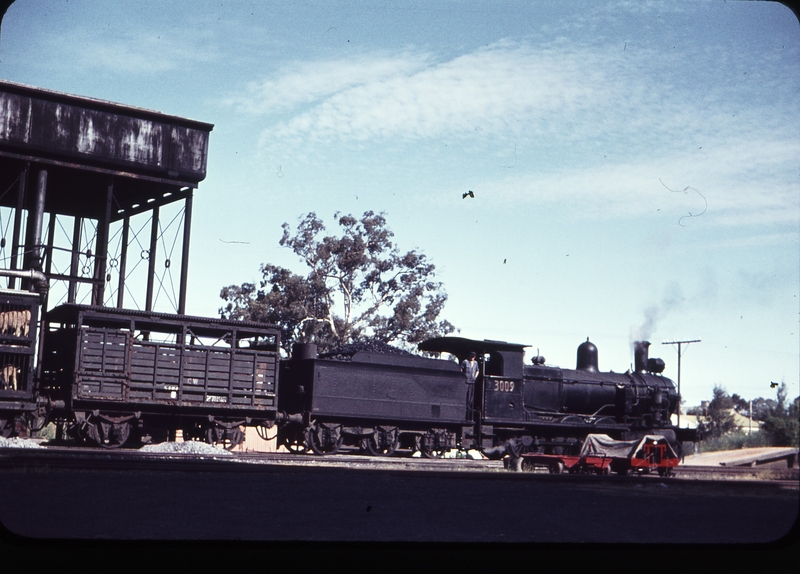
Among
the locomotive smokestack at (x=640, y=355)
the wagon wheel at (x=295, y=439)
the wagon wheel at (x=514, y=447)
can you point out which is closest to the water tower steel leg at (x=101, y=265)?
the wagon wheel at (x=295, y=439)

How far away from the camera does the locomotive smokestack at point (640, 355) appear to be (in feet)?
78.1

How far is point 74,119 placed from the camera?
2202 cm

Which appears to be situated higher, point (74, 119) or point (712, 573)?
point (74, 119)

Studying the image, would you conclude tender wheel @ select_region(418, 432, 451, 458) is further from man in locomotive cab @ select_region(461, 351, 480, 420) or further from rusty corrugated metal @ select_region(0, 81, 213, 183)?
rusty corrugated metal @ select_region(0, 81, 213, 183)

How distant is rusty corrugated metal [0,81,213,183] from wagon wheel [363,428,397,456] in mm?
8984

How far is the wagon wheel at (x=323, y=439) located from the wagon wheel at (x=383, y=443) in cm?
98

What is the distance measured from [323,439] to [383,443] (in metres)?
1.63

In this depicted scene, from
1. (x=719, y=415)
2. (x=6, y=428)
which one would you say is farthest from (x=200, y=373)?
(x=719, y=415)

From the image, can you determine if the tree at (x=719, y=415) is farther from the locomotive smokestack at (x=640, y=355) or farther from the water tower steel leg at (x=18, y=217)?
the water tower steel leg at (x=18, y=217)

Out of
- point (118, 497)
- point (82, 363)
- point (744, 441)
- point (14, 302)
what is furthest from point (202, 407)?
point (744, 441)

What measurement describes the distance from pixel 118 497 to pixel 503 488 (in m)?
5.67

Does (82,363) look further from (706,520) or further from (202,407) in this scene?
(706,520)

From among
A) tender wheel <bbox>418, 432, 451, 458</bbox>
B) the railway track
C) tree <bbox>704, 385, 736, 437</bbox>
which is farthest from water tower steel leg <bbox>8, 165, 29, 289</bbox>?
tree <bbox>704, 385, 736, 437</bbox>

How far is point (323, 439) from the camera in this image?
69.3 ft
